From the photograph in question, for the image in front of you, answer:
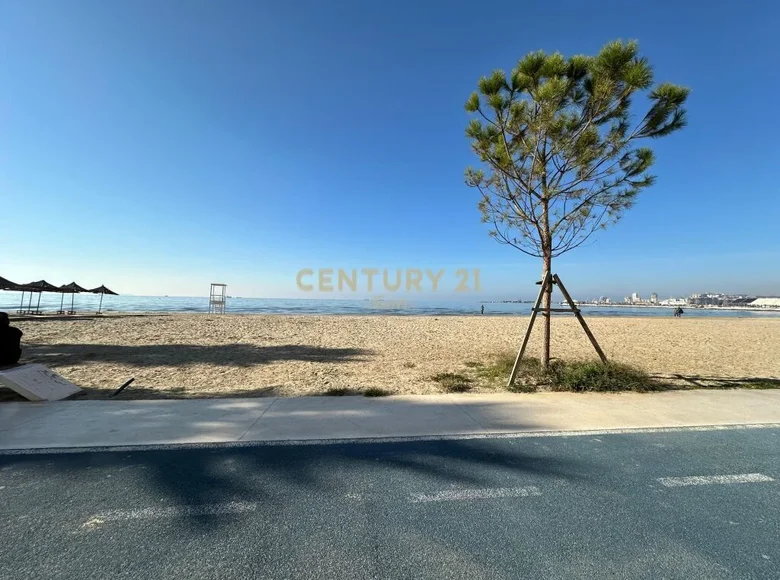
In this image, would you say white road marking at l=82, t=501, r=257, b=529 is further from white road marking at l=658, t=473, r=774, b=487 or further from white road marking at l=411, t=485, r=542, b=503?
white road marking at l=658, t=473, r=774, b=487

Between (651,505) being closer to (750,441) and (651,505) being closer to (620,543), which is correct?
(620,543)

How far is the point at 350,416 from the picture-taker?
4.37 meters

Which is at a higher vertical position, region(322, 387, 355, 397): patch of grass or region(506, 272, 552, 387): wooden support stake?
region(506, 272, 552, 387): wooden support stake

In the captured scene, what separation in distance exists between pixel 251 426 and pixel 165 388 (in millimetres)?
3066

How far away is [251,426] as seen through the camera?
13.0ft

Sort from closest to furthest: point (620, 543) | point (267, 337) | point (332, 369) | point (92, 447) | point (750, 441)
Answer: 1. point (620, 543)
2. point (92, 447)
3. point (750, 441)
4. point (332, 369)
5. point (267, 337)

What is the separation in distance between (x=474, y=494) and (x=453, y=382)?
3890mm

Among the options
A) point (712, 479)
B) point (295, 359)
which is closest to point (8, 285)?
point (295, 359)

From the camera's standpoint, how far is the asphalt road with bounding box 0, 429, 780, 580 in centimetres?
191

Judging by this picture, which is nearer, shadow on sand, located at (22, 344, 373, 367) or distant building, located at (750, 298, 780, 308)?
shadow on sand, located at (22, 344, 373, 367)

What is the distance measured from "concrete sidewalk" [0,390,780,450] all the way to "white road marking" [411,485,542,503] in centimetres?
114

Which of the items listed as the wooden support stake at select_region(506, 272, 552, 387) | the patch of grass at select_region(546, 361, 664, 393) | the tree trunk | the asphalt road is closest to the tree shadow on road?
the asphalt road

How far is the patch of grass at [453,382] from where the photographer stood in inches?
234

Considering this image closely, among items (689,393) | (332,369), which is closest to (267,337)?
(332,369)
